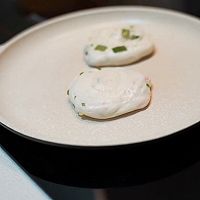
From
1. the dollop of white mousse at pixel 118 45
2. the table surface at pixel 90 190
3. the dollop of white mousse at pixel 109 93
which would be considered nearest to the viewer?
the table surface at pixel 90 190

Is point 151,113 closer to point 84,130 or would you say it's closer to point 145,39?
point 84,130

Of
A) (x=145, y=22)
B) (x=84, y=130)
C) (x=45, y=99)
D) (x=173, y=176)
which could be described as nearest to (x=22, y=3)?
(x=145, y=22)

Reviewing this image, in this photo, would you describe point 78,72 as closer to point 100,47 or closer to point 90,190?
point 100,47

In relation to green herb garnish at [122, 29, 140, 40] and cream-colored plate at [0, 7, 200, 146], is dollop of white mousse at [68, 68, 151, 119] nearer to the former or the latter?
cream-colored plate at [0, 7, 200, 146]

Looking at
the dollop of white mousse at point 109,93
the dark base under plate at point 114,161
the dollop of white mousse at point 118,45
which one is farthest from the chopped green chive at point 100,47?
the dark base under plate at point 114,161

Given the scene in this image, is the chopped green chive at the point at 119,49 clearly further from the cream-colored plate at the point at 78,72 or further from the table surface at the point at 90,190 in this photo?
the table surface at the point at 90,190

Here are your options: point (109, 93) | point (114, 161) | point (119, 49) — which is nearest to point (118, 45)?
point (119, 49)

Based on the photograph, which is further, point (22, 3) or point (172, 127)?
point (22, 3)

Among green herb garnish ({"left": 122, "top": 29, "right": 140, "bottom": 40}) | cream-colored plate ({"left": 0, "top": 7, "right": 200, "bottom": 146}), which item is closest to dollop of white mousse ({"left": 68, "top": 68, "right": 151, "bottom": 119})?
cream-colored plate ({"left": 0, "top": 7, "right": 200, "bottom": 146})
